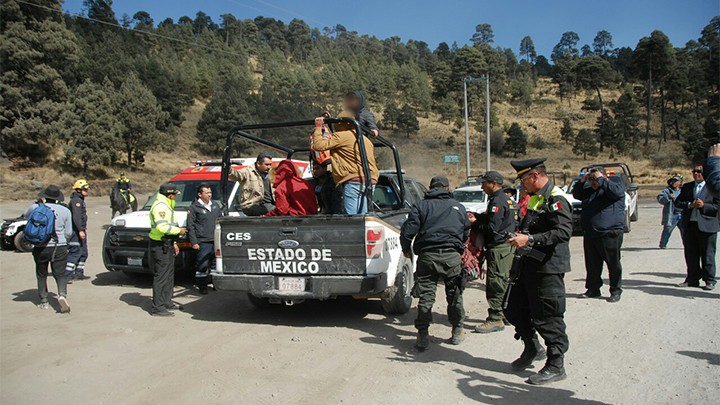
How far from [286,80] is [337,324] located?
64.2 metres

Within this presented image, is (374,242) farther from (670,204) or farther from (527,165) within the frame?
(670,204)

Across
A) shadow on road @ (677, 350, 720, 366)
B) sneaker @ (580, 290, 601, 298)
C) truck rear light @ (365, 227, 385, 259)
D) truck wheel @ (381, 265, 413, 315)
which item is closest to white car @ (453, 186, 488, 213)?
sneaker @ (580, 290, 601, 298)

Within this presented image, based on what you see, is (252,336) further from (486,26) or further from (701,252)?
(486,26)

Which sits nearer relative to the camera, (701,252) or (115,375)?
(115,375)

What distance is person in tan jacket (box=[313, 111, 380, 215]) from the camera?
250 inches

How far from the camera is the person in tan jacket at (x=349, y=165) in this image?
634 centimetres

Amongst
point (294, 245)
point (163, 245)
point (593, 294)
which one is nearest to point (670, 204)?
point (593, 294)

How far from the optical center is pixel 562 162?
5388 centimetres

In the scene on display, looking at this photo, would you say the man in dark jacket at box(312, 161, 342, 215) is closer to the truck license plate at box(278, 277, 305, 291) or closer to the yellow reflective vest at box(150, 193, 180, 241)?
the truck license plate at box(278, 277, 305, 291)

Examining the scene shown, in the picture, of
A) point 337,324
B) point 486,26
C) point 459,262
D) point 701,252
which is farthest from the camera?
point 486,26

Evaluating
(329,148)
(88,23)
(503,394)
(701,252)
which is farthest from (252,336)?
(88,23)

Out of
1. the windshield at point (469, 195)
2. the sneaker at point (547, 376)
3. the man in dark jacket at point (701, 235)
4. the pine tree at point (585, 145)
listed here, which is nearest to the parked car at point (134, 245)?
the sneaker at point (547, 376)

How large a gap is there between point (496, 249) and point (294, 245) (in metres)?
2.43

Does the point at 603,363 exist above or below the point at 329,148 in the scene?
below
